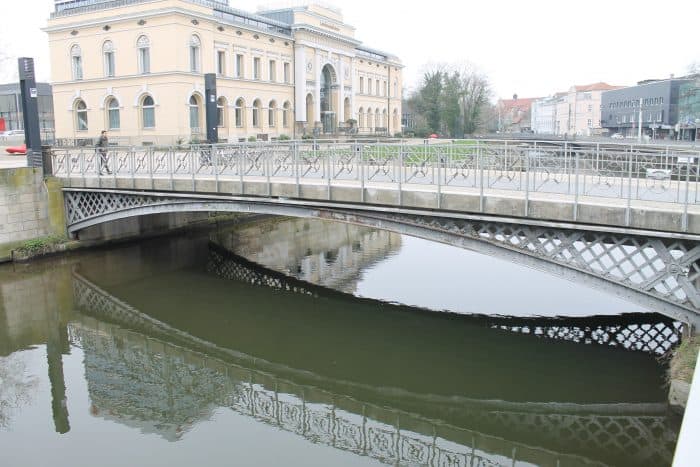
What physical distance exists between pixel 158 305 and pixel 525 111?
168353 millimetres

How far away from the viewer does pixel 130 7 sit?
39.7 meters

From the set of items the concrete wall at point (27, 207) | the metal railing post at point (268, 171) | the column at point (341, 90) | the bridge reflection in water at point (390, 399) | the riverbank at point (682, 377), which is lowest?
the bridge reflection in water at point (390, 399)

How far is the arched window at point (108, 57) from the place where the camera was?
41281 millimetres

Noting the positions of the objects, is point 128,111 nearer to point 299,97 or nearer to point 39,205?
point 299,97

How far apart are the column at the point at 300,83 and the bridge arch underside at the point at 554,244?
37.4 metres

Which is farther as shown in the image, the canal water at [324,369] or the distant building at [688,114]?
the distant building at [688,114]

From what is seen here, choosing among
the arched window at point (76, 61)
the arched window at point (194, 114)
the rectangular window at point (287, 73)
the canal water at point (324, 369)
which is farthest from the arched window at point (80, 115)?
the canal water at point (324, 369)

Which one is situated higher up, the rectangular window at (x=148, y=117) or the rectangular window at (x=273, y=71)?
the rectangular window at (x=273, y=71)

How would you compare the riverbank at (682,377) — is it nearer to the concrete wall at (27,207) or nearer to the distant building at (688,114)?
the concrete wall at (27,207)

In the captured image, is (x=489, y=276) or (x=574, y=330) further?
(x=489, y=276)

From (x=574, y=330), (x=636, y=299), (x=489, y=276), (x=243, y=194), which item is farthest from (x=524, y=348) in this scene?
(x=243, y=194)

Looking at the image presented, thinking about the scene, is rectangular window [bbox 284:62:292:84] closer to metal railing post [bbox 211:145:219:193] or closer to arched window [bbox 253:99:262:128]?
arched window [bbox 253:99:262:128]

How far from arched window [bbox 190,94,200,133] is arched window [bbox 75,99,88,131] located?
759cm

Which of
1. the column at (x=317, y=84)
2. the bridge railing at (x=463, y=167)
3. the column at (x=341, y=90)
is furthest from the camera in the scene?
the column at (x=341, y=90)
